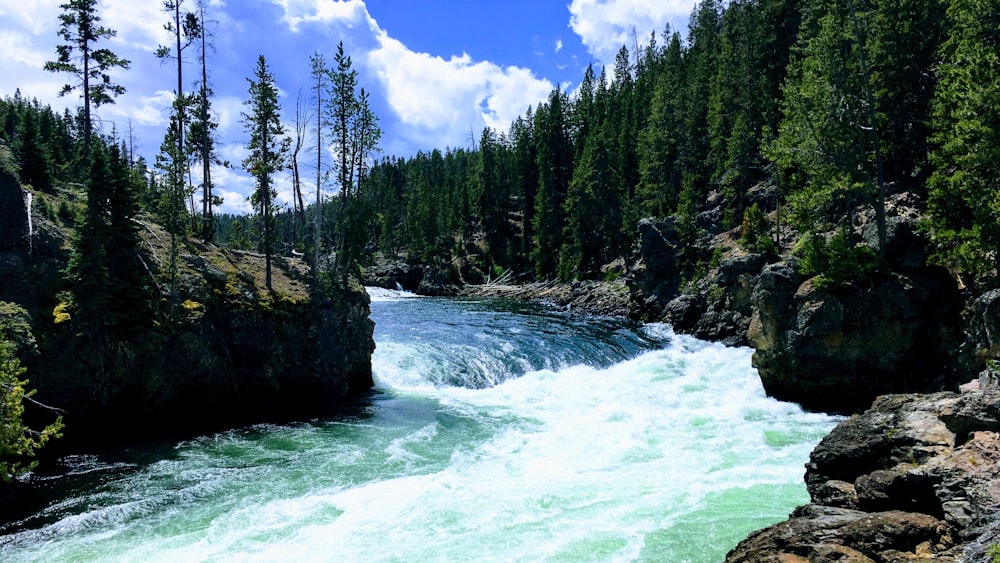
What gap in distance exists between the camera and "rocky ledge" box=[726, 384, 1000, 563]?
6.63 metres

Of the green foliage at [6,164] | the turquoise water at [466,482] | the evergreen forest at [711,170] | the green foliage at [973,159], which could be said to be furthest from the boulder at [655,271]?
the green foliage at [6,164]

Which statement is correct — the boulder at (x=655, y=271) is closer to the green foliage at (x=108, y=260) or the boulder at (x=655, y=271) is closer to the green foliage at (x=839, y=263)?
the green foliage at (x=839, y=263)

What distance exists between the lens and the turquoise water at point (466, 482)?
10367mm

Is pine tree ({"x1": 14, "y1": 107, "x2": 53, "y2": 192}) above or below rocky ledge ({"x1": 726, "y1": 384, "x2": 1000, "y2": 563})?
above

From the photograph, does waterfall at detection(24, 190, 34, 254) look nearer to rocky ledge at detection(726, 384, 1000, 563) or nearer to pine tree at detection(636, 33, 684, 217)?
rocky ledge at detection(726, 384, 1000, 563)

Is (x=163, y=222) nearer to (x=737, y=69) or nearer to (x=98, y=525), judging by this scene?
(x=98, y=525)

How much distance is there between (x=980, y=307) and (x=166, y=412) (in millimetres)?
25151

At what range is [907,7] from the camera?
94.2 ft

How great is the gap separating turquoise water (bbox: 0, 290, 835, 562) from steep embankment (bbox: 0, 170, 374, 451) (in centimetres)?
162

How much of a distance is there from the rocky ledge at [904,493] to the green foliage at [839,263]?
9972 millimetres

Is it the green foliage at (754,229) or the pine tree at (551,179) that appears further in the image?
the pine tree at (551,179)

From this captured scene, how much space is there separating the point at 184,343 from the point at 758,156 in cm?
4972

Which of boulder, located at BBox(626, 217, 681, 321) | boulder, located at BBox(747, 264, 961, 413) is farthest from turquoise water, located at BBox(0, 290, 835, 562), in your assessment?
boulder, located at BBox(626, 217, 681, 321)

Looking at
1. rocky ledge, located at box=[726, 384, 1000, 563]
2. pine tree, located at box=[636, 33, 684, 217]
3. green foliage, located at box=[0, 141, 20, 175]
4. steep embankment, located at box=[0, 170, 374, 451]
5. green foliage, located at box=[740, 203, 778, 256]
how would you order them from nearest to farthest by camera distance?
rocky ledge, located at box=[726, 384, 1000, 563], steep embankment, located at box=[0, 170, 374, 451], green foliage, located at box=[0, 141, 20, 175], green foliage, located at box=[740, 203, 778, 256], pine tree, located at box=[636, 33, 684, 217]
